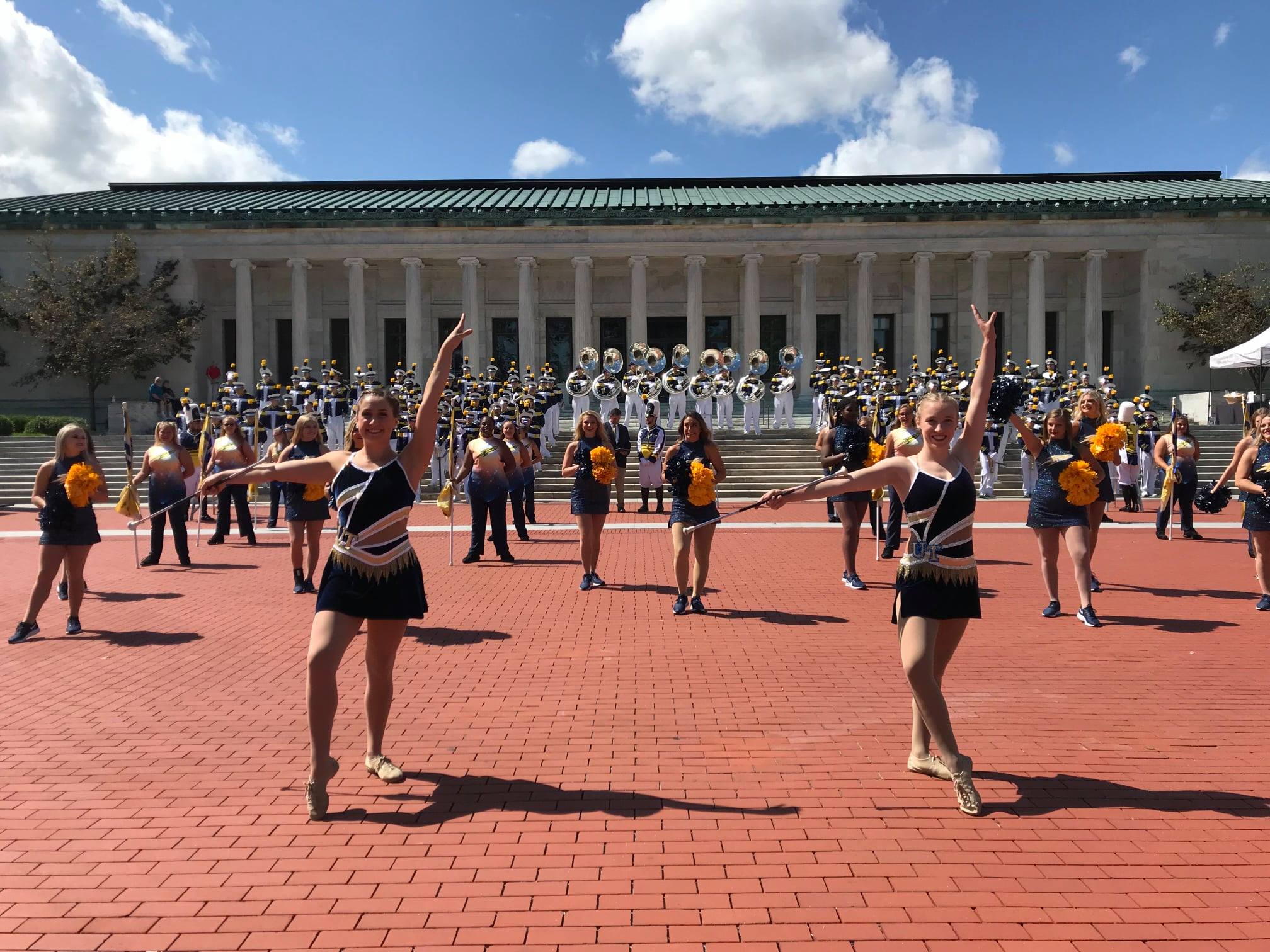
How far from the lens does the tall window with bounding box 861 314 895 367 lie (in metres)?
39.3

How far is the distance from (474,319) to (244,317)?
8.81 m

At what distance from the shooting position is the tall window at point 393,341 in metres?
39.9

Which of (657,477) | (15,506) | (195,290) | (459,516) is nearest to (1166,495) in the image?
(657,477)

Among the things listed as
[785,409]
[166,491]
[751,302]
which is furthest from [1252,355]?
[166,491]

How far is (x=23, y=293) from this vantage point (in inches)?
1323

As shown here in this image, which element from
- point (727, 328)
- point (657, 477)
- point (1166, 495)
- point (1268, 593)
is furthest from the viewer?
point (727, 328)

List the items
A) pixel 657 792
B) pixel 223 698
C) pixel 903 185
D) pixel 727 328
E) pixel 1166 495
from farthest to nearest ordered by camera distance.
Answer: pixel 903 185
pixel 727 328
pixel 1166 495
pixel 223 698
pixel 657 792

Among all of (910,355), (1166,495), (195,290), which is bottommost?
→ (1166,495)

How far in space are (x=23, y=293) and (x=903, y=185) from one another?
36.2 metres

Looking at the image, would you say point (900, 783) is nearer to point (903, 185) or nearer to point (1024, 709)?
point (1024, 709)

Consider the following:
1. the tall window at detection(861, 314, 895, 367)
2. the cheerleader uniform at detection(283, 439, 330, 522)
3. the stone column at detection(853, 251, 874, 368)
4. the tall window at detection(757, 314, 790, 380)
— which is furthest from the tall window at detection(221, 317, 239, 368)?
the cheerleader uniform at detection(283, 439, 330, 522)

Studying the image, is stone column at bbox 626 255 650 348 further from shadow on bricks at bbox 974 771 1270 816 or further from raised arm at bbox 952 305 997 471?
shadow on bricks at bbox 974 771 1270 816

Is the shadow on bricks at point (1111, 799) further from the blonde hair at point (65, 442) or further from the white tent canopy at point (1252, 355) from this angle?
the white tent canopy at point (1252, 355)

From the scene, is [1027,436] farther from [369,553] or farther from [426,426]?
[369,553]
